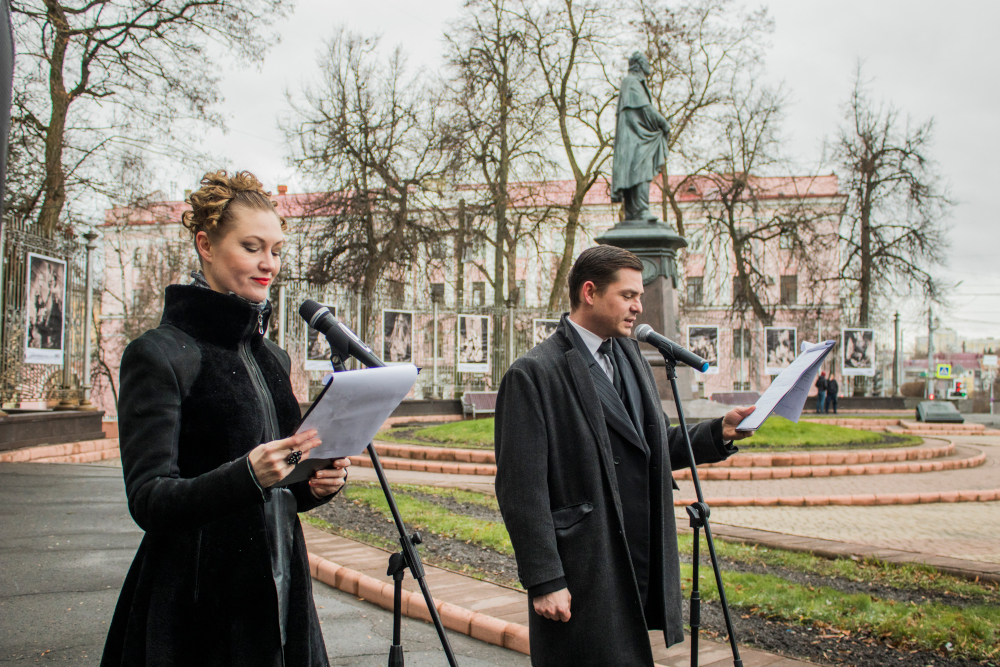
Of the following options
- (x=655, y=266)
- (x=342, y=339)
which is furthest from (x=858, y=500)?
(x=342, y=339)

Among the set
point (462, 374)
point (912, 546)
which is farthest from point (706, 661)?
point (462, 374)

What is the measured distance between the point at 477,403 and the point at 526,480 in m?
20.0

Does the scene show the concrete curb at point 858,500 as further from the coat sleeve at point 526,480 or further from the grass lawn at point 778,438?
the coat sleeve at point 526,480

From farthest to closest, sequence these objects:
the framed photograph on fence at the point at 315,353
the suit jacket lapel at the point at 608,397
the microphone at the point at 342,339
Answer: the framed photograph on fence at the point at 315,353 → the suit jacket lapel at the point at 608,397 → the microphone at the point at 342,339

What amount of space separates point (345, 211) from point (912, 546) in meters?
19.6

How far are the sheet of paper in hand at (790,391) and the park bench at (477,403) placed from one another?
63.3ft

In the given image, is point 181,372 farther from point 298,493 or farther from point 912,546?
point 912,546

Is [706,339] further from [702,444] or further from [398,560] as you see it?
[398,560]

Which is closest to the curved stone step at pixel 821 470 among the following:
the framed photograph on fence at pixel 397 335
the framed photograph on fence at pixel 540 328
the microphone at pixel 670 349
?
the microphone at pixel 670 349

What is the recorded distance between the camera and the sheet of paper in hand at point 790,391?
9.16ft

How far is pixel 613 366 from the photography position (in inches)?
115

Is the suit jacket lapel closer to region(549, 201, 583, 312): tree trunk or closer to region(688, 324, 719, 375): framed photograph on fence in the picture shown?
region(688, 324, 719, 375): framed photograph on fence

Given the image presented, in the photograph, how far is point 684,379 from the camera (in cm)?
1440

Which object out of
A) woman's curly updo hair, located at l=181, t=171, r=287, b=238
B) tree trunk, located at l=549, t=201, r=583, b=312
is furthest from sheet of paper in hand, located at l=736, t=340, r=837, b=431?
tree trunk, located at l=549, t=201, r=583, b=312
